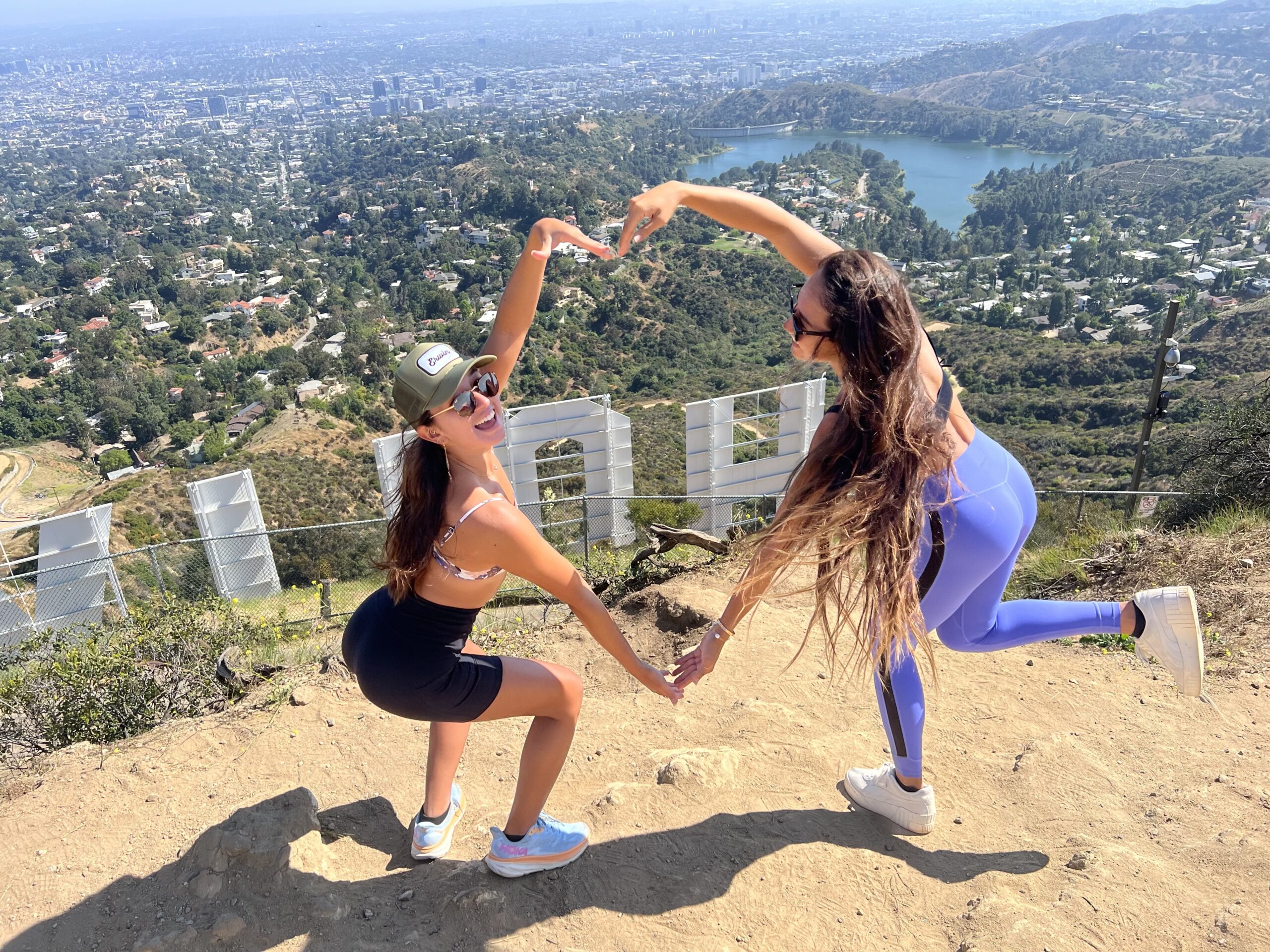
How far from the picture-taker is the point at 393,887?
2398mm

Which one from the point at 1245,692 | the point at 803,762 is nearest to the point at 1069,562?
the point at 1245,692

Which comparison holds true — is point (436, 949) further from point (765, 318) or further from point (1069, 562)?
point (765, 318)

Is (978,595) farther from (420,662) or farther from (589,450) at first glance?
(589,450)

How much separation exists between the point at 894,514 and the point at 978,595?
1.78 feet

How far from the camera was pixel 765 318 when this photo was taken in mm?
51812

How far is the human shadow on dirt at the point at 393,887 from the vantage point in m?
2.20

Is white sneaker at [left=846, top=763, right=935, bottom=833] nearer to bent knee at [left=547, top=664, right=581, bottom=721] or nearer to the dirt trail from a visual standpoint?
bent knee at [left=547, top=664, right=581, bottom=721]

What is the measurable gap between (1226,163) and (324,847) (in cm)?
9684

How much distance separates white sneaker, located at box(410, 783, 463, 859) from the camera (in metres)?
2.54

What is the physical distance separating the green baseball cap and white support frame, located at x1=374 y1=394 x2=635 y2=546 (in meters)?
6.58

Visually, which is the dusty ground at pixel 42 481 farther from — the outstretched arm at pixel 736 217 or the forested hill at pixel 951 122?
the forested hill at pixel 951 122

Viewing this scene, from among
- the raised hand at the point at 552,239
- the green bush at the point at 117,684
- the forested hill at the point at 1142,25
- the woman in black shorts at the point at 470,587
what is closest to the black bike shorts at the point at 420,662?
the woman in black shorts at the point at 470,587

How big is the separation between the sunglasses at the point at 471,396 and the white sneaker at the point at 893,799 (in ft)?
5.39

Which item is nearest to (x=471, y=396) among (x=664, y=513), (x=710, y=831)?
(x=710, y=831)
